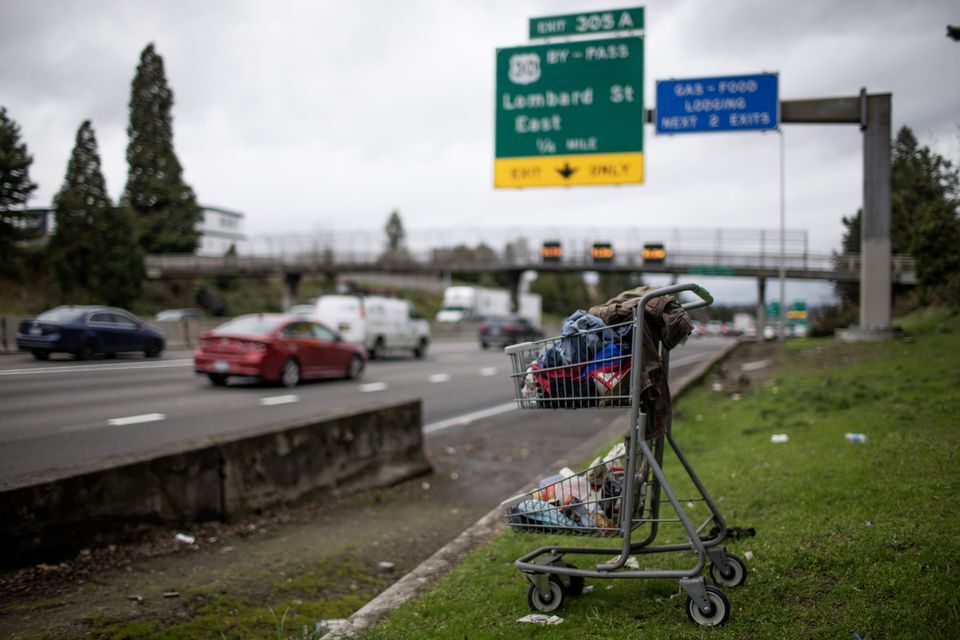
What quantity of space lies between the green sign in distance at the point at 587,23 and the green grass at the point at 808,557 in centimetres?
1158

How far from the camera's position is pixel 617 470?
141 inches

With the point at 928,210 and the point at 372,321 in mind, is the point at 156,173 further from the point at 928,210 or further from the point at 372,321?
Answer: the point at 928,210

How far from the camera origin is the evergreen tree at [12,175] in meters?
10.2

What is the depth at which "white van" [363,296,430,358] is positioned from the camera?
24.4m

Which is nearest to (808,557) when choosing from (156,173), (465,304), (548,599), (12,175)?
(548,599)

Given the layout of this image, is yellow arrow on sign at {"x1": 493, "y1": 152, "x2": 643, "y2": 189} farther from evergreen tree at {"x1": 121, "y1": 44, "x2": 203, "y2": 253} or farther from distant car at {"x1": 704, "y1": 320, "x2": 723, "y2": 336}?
distant car at {"x1": 704, "y1": 320, "x2": 723, "y2": 336}

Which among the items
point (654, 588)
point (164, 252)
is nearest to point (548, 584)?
point (654, 588)

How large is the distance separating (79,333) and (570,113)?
1366 cm

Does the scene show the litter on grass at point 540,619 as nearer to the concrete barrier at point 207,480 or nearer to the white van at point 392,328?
the concrete barrier at point 207,480

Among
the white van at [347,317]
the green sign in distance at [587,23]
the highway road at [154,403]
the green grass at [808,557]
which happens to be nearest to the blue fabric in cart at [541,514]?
the green grass at [808,557]

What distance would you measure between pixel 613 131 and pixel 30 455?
1333 cm

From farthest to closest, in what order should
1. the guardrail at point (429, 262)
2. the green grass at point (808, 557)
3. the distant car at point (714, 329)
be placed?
the distant car at point (714, 329)
the guardrail at point (429, 262)
the green grass at point (808, 557)

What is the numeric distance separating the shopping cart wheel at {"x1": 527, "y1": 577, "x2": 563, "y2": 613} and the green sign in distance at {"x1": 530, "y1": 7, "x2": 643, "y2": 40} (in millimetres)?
15190

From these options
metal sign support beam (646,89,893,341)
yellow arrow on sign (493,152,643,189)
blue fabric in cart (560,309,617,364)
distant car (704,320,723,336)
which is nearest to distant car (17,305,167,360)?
yellow arrow on sign (493,152,643,189)
